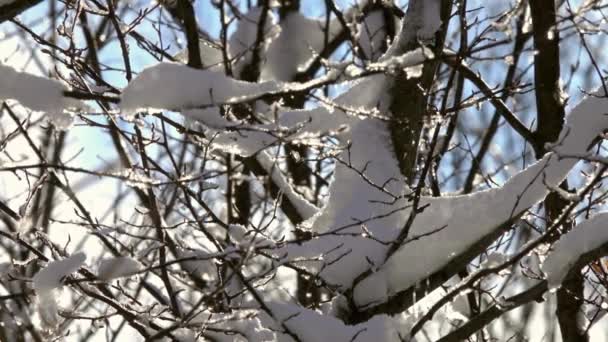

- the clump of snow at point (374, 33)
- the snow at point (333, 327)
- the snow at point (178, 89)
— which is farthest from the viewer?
the clump of snow at point (374, 33)

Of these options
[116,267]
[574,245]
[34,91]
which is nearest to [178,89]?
[34,91]

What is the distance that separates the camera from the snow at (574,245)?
2186 millimetres

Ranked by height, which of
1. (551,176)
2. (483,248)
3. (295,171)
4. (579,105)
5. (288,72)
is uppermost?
(288,72)

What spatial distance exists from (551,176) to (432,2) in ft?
2.55

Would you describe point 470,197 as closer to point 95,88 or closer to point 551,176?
point 551,176

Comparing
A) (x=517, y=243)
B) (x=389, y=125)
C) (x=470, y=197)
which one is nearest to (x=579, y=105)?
(x=470, y=197)

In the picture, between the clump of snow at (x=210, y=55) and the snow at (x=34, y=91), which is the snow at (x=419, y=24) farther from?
the clump of snow at (x=210, y=55)

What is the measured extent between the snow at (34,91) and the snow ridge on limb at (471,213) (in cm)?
130

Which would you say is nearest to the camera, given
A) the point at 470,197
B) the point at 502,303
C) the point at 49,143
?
the point at 502,303

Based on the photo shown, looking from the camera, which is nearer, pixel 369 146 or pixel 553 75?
pixel 369 146

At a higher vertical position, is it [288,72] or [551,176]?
[288,72]

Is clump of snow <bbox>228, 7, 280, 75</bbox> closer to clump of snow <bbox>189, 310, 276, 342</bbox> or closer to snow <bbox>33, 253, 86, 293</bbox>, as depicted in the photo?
clump of snow <bbox>189, 310, 276, 342</bbox>

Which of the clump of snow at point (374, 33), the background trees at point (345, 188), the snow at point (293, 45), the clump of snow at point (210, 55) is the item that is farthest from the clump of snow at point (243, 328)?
the snow at point (293, 45)

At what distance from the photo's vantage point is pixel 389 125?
257cm
